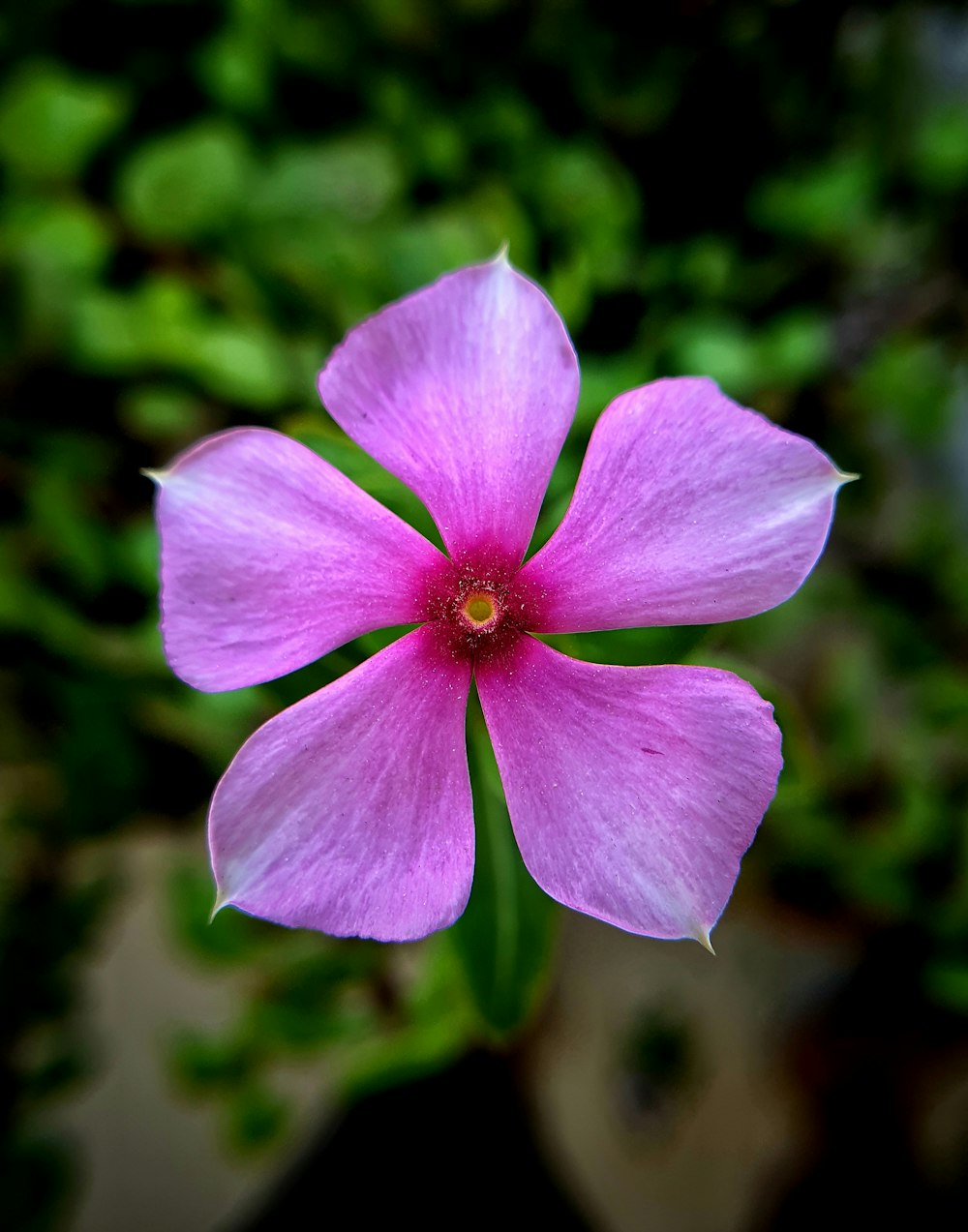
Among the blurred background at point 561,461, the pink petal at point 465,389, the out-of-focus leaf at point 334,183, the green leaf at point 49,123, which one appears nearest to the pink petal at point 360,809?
the pink petal at point 465,389

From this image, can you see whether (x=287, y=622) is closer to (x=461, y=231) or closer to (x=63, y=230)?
(x=461, y=231)

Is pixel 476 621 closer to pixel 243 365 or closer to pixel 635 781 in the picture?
pixel 635 781

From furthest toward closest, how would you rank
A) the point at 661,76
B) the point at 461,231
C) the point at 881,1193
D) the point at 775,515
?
the point at 881,1193 < the point at 661,76 < the point at 461,231 < the point at 775,515

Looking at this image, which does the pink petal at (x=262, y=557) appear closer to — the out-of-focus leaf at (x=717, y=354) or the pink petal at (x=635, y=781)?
the pink petal at (x=635, y=781)

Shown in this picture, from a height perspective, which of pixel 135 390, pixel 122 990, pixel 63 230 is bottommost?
pixel 122 990

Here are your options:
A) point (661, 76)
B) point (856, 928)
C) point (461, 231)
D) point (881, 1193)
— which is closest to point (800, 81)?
point (661, 76)

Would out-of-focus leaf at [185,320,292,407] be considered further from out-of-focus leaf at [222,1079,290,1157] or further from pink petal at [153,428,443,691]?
out-of-focus leaf at [222,1079,290,1157]
